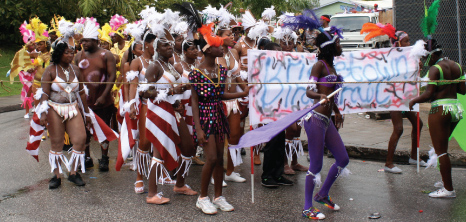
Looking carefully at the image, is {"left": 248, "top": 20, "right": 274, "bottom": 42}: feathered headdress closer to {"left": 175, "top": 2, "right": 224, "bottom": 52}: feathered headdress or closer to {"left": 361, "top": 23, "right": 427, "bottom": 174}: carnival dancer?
Answer: {"left": 361, "top": 23, "right": 427, "bottom": 174}: carnival dancer

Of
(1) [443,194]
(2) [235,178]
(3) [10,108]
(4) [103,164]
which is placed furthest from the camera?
(3) [10,108]

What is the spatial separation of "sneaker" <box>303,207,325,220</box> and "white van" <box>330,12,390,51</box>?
47.5 feet

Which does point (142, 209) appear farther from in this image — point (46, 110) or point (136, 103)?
point (46, 110)

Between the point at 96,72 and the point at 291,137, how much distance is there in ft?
10.1

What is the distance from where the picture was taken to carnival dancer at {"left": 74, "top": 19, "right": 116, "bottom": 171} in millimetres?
7840

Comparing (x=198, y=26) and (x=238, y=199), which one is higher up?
(x=198, y=26)

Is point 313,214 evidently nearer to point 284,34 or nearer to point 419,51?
point 419,51

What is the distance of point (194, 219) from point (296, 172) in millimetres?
2503

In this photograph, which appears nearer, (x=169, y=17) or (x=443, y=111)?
(x=443, y=111)

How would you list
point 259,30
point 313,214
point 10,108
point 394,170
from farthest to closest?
1. point 10,108
2. point 259,30
3. point 394,170
4. point 313,214

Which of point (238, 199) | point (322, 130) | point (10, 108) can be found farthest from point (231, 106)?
point (10, 108)

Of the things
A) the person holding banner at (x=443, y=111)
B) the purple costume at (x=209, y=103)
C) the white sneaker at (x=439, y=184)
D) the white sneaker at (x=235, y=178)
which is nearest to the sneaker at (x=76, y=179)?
the white sneaker at (x=235, y=178)

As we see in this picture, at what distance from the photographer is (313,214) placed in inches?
208

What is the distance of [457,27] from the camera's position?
1165 cm
